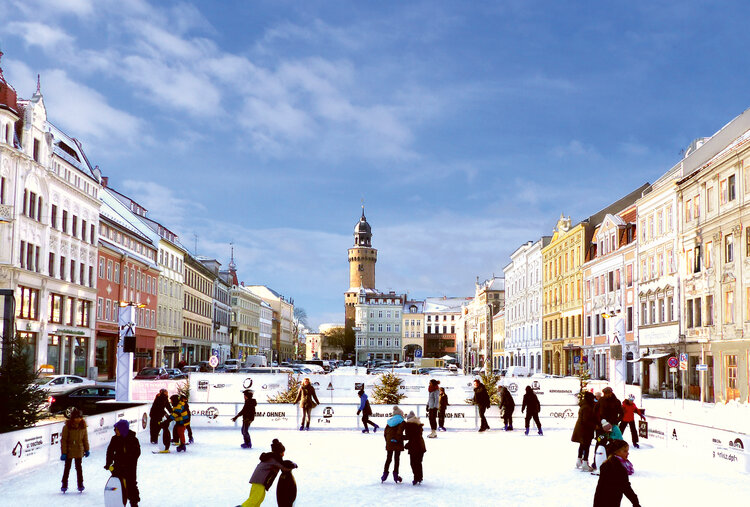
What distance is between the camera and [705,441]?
1992 centimetres

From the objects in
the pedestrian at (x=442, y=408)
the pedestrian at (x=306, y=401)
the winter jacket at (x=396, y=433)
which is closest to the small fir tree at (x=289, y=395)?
the pedestrian at (x=306, y=401)

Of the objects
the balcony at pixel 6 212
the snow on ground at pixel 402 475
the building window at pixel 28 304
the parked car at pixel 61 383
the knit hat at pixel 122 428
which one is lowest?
the snow on ground at pixel 402 475

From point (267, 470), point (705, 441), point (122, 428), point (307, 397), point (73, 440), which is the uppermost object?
point (122, 428)

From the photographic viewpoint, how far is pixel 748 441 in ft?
56.3

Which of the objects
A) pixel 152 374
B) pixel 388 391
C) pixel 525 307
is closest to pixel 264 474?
pixel 388 391

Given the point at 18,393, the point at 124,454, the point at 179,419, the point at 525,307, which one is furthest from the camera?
the point at 525,307

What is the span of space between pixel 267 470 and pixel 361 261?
177 metres

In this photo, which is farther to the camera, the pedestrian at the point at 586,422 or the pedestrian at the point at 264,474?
the pedestrian at the point at 586,422

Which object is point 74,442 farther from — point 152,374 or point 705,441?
point 152,374

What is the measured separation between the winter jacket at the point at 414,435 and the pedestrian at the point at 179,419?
7402 millimetres

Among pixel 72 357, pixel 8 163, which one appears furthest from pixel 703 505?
pixel 72 357

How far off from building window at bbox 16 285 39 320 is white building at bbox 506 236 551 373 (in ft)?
153

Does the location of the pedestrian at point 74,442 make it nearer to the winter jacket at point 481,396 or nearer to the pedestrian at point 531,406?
the pedestrian at point 531,406

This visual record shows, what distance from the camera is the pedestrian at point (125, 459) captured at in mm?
11728
